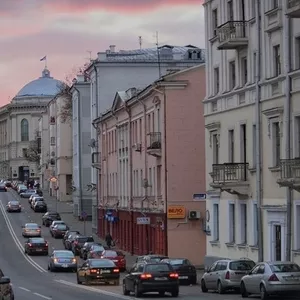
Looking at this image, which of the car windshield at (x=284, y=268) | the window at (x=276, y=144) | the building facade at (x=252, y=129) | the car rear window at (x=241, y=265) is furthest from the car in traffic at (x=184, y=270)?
the car windshield at (x=284, y=268)

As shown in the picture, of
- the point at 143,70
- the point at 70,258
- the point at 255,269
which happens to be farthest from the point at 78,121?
the point at 255,269

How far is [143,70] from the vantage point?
8769 cm

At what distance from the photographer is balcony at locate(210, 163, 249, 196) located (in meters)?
45.8

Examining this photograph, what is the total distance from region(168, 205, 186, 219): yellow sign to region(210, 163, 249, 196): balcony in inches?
479

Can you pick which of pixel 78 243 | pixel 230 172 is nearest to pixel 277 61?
pixel 230 172

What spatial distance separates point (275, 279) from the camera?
1361 inches

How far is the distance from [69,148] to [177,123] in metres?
70.7

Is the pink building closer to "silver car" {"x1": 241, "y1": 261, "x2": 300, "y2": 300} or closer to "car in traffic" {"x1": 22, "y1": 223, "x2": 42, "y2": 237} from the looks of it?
"car in traffic" {"x1": 22, "y1": 223, "x2": 42, "y2": 237}

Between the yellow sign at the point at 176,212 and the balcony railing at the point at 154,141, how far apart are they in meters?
3.64

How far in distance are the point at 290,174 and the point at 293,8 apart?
6054mm

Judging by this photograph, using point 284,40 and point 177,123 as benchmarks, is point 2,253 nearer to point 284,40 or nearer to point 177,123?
point 177,123

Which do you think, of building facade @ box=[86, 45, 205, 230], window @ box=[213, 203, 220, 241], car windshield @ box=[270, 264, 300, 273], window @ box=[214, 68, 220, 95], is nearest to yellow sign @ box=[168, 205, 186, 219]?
window @ box=[213, 203, 220, 241]

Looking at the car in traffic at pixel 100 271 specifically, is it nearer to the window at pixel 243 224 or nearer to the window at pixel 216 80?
the window at pixel 243 224

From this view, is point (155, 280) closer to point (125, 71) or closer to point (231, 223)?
point (231, 223)
